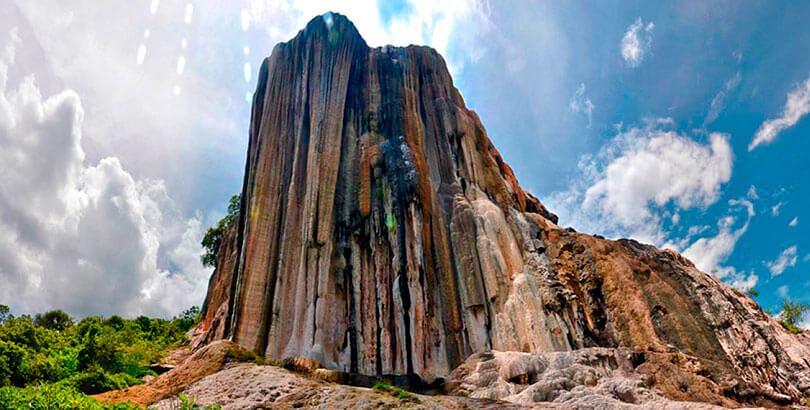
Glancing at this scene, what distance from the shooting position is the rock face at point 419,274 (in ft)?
57.0

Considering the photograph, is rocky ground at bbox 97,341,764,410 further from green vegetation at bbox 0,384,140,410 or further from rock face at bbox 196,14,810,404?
rock face at bbox 196,14,810,404

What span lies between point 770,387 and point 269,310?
19.3 metres

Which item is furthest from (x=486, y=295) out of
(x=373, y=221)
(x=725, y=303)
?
(x=725, y=303)

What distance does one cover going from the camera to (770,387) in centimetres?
1514

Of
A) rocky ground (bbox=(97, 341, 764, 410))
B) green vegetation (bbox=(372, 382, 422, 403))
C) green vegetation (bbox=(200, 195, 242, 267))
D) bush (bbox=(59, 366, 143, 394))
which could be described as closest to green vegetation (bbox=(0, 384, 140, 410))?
rocky ground (bbox=(97, 341, 764, 410))

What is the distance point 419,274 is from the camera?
2067 cm

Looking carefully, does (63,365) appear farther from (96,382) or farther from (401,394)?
(401,394)

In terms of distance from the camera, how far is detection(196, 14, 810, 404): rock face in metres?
17.4

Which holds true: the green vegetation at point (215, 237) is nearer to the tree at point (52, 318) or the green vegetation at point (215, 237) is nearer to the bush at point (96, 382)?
the tree at point (52, 318)

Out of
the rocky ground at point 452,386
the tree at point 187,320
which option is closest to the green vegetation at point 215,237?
the tree at point 187,320

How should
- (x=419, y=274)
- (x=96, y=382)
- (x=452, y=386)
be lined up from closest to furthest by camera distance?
1. (x=96, y=382)
2. (x=452, y=386)
3. (x=419, y=274)

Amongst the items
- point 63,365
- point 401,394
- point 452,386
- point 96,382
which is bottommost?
point 401,394

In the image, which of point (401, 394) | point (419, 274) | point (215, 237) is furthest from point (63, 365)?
point (215, 237)

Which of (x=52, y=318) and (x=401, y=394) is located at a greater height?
(x=52, y=318)
